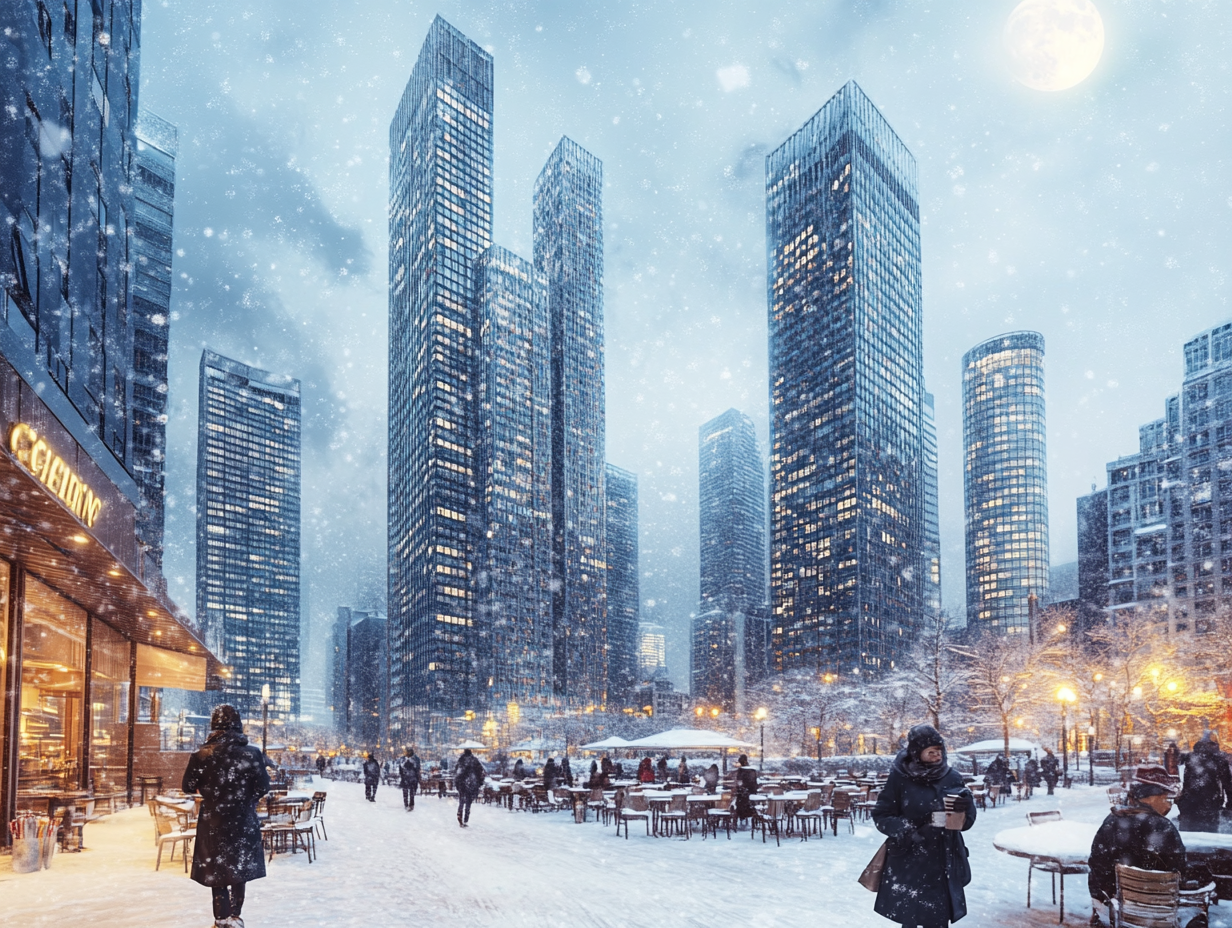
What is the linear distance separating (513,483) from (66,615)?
156m

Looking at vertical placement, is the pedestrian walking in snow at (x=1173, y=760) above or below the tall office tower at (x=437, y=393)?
below

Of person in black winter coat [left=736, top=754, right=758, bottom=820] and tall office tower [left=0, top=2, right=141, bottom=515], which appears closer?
tall office tower [left=0, top=2, right=141, bottom=515]

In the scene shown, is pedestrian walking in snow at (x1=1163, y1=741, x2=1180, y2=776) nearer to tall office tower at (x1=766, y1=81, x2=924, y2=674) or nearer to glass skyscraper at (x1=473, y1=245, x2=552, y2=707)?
tall office tower at (x1=766, y1=81, x2=924, y2=674)

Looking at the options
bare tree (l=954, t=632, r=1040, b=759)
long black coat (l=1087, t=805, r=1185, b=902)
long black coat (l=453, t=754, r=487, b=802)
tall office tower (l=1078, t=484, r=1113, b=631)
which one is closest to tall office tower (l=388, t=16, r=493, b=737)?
tall office tower (l=1078, t=484, r=1113, b=631)

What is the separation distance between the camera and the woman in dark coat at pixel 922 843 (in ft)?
18.1

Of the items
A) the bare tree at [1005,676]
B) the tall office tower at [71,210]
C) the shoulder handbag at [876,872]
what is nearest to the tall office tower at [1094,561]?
the bare tree at [1005,676]

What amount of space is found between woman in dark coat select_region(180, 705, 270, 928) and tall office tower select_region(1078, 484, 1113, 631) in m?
154

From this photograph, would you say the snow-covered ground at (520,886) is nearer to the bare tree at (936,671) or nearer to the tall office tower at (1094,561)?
the bare tree at (936,671)

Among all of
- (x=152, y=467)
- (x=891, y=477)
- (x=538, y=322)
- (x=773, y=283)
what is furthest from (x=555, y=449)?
(x=152, y=467)

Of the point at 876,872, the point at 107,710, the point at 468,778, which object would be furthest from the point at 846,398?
the point at 876,872

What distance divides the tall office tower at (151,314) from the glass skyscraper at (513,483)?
103 m

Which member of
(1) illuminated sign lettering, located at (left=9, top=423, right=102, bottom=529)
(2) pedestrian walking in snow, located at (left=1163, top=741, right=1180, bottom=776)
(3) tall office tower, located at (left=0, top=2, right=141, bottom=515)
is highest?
(3) tall office tower, located at (left=0, top=2, right=141, bottom=515)

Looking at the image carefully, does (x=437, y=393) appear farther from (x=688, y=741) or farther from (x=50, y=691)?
(x=688, y=741)

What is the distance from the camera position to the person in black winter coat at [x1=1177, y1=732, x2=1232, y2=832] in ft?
36.3
